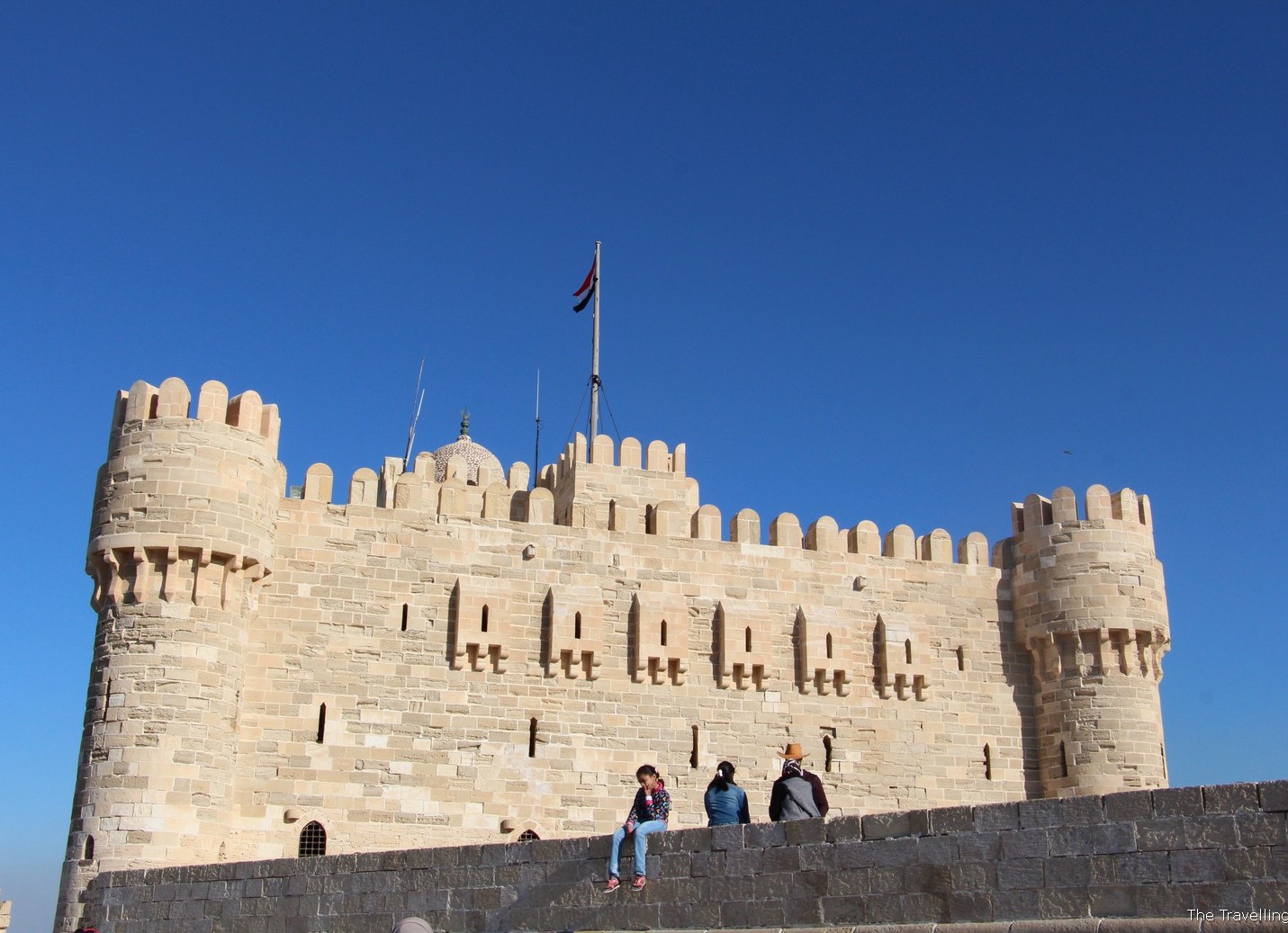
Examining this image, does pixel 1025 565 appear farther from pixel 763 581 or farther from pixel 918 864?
pixel 918 864

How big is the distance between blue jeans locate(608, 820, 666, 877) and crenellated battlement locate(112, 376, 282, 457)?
9115 mm

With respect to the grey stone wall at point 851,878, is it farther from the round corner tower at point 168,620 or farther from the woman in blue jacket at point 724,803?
the round corner tower at point 168,620

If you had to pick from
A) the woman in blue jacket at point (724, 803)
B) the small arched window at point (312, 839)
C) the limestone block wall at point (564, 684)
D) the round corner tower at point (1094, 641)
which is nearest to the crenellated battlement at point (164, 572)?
the limestone block wall at point (564, 684)

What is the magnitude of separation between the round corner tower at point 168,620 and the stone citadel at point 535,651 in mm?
33

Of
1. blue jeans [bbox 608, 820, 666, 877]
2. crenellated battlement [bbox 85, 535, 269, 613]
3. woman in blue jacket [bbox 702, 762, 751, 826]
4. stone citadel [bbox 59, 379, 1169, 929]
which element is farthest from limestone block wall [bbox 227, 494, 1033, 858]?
→ woman in blue jacket [bbox 702, 762, 751, 826]

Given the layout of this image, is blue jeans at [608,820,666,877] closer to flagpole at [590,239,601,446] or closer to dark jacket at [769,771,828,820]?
dark jacket at [769,771,828,820]

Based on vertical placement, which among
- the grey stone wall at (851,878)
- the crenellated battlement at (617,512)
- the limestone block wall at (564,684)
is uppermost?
the crenellated battlement at (617,512)

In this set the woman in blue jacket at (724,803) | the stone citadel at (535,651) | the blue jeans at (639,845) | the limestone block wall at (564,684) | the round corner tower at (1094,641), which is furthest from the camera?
the round corner tower at (1094,641)

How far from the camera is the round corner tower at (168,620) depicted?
626 inches

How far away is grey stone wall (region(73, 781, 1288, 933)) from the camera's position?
804 centimetres

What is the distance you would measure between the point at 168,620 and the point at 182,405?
9.12ft

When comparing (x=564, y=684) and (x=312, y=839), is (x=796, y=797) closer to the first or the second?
(x=564, y=684)

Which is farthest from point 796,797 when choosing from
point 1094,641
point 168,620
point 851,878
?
point 1094,641

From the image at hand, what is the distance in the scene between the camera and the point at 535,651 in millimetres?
18672
